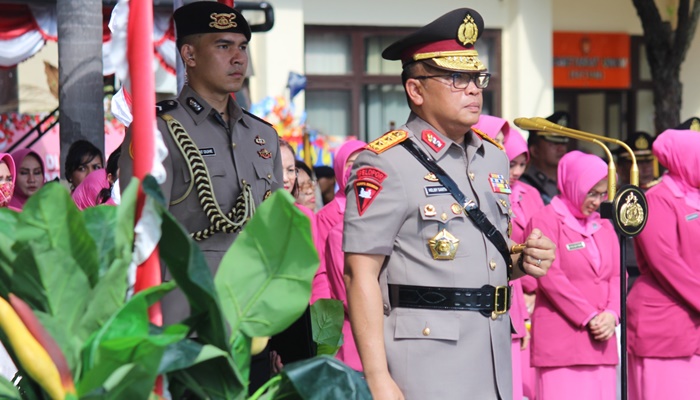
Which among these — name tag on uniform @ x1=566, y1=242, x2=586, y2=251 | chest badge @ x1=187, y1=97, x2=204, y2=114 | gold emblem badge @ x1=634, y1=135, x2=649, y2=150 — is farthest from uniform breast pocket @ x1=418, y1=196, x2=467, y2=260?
gold emblem badge @ x1=634, y1=135, x2=649, y2=150

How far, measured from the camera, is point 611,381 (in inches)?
238

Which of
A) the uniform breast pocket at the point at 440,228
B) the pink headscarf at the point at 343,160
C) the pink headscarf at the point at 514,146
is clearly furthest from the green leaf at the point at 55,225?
the pink headscarf at the point at 514,146

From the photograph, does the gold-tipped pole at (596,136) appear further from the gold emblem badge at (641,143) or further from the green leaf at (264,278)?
the gold emblem badge at (641,143)

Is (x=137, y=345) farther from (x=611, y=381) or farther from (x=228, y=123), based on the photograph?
(x=611, y=381)

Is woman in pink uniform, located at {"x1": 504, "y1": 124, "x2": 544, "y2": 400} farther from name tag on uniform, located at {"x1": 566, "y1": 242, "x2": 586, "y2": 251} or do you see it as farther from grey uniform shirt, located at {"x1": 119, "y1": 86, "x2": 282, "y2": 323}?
grey uniform shirt, located at {"x1": 119, "y1": 86, "x2": 282, "y2": 323}

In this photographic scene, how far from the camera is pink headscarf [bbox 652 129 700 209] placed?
20.0 ft

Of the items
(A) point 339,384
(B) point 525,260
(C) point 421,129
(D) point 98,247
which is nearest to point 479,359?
(B) point 525,260

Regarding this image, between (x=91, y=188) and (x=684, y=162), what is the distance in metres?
3.12

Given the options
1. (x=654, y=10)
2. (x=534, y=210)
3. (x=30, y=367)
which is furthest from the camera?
(x=654, y=10)

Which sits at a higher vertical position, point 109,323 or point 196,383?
point 109,323

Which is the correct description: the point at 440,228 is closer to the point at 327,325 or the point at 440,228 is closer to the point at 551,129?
the point at 327,325

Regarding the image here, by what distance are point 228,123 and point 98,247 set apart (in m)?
1.88

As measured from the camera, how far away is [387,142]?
11.9 feet

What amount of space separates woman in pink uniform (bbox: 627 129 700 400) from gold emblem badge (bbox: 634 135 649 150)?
3.62 m
